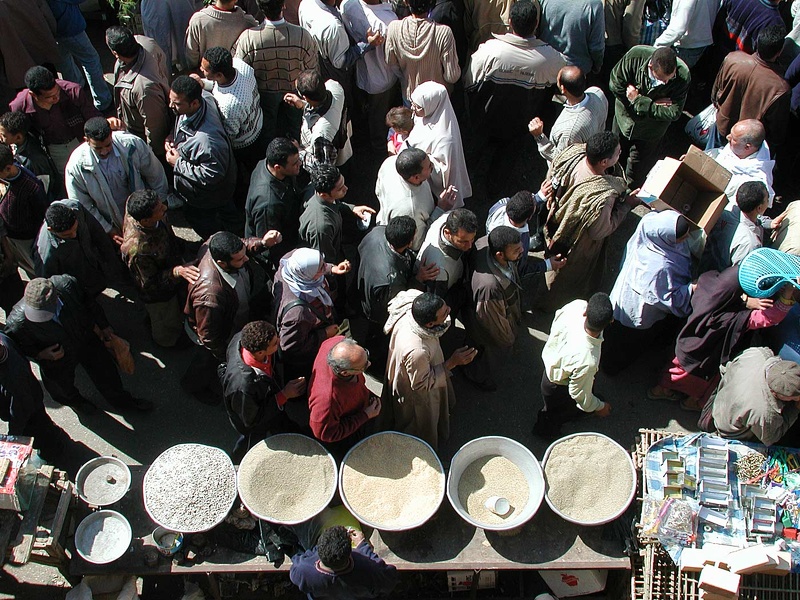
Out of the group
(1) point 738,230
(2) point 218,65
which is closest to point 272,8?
(2) point 218,65

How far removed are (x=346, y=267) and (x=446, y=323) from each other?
3.37 ft

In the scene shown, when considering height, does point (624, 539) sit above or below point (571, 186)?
below

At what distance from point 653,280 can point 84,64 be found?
6070 millimetres

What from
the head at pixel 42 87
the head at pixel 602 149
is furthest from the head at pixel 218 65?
the head at pixel 602 149

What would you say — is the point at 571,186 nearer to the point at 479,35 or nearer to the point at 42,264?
the point at 479,35

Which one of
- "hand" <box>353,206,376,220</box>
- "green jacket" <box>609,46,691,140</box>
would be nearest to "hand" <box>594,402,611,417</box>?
"hand" <box>353,206,376,220</box>

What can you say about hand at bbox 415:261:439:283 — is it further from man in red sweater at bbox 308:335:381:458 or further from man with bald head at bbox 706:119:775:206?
man with bald head at bbox 706:119:775:206

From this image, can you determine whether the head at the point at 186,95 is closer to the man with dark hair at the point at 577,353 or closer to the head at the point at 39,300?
the head at the point at 39,300

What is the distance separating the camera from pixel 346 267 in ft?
18.0

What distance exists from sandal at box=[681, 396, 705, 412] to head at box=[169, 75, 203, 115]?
15.5 feet

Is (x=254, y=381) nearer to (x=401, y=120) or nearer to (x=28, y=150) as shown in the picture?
(x=401, y=120)

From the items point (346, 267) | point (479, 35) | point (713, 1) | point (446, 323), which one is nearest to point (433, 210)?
point (346, 267)

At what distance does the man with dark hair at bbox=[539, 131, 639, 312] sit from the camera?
5.64 metres

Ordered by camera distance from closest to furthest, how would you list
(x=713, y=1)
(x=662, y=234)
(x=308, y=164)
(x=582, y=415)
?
(x=662, y=234) → (x=582, y=415) → (x=308, y=164) → (x=713, y=1)
